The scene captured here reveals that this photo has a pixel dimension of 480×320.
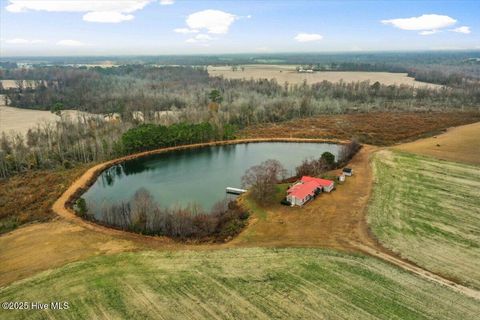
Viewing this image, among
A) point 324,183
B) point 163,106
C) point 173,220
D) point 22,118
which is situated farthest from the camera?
point 163,106

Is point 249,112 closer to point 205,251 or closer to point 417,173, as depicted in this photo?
point 417,173

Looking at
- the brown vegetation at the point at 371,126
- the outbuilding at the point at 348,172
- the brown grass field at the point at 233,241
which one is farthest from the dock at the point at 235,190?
the brown vegetation at the point at 371,126

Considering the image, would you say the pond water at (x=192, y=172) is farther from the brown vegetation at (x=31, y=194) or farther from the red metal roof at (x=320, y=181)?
the red metal roof at (x=320, y=181)

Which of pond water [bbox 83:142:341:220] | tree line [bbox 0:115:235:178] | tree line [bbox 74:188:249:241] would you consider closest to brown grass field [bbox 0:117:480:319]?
tree line [bbox 74:188:249:241]

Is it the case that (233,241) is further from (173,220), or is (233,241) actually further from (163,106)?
(163,106)

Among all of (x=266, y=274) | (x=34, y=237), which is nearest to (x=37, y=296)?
(x=34, y=237)

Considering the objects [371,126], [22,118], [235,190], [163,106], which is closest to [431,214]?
[235,190]

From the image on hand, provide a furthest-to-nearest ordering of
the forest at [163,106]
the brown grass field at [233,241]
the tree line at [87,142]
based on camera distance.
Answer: the forest at [163,106] → the tree line at [87,142] → the brown grass field at [233,241]
